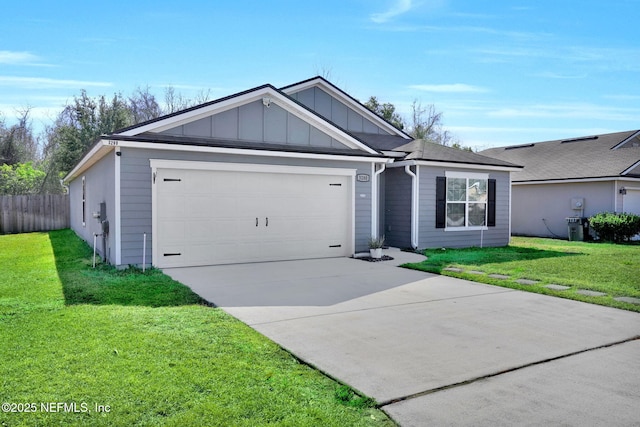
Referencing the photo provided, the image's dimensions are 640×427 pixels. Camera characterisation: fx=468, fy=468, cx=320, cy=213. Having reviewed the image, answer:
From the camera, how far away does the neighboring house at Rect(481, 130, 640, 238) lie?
55.7ft

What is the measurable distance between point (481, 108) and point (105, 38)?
75.3 feet

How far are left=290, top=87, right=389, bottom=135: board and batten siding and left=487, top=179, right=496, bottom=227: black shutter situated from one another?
13.0ft

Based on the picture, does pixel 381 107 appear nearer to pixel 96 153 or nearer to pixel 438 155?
pixel 438 155

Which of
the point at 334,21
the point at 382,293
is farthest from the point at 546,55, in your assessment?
the point at 382,293

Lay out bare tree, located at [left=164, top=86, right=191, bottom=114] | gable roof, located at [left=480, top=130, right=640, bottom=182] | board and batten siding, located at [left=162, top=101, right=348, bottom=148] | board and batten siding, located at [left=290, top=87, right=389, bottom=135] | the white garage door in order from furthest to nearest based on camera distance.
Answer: bare tree, located at [left=164, top=86, right=191, bottom=114], gable roof, located at [left=480, top=130, right=640, bottom=182], board and batten siding, located at [left=290, top=87, right=389, bottom=135], board and batten siding, located at [left=162, top=101, right=348, bottom=148], the white garage door

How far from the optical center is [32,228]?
2056 centimetres

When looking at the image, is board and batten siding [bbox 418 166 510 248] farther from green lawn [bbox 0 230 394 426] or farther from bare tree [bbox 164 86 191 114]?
bare tree [bbox 164 86 191 114]

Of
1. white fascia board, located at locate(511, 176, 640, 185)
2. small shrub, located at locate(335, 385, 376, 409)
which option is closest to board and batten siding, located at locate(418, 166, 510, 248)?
white fascia board, located at locate(511, 176, 640, 185)

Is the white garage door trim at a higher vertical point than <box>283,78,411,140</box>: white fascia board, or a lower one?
lower

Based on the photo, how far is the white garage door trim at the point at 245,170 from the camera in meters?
9.16

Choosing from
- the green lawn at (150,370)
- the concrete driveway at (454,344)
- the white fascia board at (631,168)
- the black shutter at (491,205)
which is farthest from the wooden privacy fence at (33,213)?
the white fascia board at (631,168)

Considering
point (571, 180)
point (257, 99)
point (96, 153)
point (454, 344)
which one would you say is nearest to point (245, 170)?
point (257, 99)

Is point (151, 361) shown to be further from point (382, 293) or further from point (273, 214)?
point (273, 214)

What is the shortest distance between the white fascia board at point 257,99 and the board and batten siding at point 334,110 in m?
3.13
